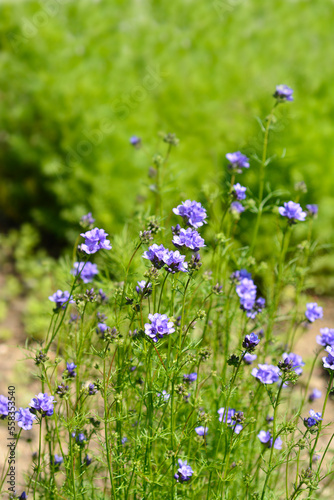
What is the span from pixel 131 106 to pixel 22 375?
1928 mm

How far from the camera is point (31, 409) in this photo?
1.50 m

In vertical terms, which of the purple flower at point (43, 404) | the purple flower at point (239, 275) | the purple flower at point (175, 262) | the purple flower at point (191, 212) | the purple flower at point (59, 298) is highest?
the purple flower at point (239, 275)

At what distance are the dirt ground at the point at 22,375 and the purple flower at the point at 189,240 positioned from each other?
1442 mm

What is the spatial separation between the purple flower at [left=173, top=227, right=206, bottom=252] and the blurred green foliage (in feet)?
7.04

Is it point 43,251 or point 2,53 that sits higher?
point 2,53

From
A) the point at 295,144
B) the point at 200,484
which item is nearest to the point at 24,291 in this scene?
the point at 295,144

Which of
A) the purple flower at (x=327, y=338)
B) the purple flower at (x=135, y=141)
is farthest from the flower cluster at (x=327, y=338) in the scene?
the purple flower at (x=135, y=141)

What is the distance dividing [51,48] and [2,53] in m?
0.49

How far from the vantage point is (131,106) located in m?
3.95

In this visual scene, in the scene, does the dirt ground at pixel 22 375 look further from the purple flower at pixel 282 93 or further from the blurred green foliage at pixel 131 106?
the purple flower at pixel 282 93

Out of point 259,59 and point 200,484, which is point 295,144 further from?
point 200,484

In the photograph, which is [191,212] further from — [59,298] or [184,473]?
[184,473]

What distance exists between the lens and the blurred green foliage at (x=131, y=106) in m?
3.79

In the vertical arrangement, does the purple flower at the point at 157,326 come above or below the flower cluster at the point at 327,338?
below
